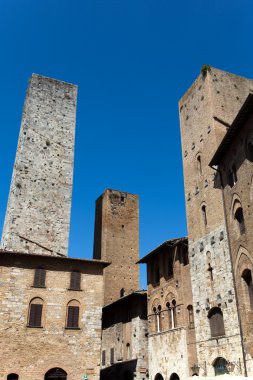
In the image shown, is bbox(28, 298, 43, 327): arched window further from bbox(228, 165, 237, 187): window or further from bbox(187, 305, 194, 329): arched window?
bbox(228, 165, 237, 187): window

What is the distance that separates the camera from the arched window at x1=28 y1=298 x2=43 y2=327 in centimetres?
2123

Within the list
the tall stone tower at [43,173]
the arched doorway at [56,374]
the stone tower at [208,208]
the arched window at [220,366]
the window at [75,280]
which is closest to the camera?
the arched window at [220,366]

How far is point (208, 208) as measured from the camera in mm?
20734

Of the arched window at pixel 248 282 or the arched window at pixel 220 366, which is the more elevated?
the arched window at pixel 248 282

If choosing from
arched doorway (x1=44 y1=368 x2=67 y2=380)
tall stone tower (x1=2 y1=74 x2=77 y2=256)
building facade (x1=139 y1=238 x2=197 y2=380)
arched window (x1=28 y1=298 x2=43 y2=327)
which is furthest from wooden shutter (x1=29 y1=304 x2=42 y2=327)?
building facade (x1=139 y1=238 x2=197 y2=380)

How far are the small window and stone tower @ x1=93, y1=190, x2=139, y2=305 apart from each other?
40.7 feet

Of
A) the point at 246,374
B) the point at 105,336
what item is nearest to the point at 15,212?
the point at 105,336

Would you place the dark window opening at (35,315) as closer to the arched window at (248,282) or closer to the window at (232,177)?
the arched window at (248,282)

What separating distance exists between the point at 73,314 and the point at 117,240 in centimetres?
1603

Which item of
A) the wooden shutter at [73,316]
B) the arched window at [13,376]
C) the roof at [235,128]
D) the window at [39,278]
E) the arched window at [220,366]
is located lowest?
the arched window at [13,376]

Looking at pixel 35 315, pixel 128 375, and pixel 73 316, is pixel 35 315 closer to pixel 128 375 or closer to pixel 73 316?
pixel 73 316

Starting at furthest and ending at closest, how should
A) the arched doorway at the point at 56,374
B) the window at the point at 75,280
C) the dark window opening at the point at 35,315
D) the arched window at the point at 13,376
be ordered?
the window at the point at 75,280, the dark window opening at the point at 35,315, the arched doorway at the point at 56,374, the arched window at the point at 13,376

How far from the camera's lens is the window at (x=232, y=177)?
17.9 metres

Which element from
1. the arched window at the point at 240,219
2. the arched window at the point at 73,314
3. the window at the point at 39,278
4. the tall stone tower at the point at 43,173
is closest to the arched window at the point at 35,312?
the window at the point at 39,278
